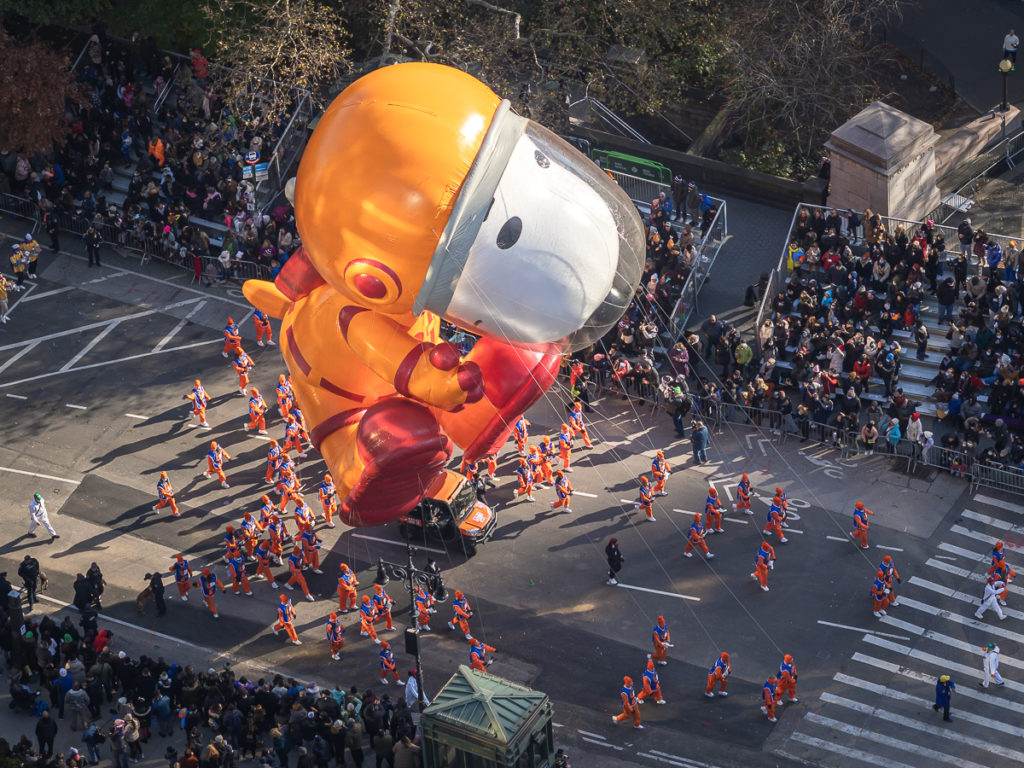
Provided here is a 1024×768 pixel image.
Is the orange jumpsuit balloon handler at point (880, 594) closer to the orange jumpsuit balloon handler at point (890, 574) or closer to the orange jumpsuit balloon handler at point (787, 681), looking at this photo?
the orange jumpsuit balloon handler at point (890, 574)

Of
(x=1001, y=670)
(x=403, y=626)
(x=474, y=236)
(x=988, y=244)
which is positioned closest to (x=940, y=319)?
(x=988, y=244)

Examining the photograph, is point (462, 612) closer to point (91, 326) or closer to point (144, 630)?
point (144, 630)

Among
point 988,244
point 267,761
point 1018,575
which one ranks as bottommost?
point 267,761

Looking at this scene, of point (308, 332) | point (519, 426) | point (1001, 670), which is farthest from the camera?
point (519, 426)

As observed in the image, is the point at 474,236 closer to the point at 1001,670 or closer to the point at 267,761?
the point at 267,761

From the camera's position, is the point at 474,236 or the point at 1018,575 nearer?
the point at 474,236

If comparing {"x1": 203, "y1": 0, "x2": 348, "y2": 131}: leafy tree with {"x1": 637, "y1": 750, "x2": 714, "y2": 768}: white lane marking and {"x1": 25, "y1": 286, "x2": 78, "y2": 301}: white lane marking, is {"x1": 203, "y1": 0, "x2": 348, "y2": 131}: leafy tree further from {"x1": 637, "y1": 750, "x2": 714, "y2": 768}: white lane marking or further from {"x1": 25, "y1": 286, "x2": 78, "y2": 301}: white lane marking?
{"x1": 637, "y1": 750, "x2": 714, "y2": 768}: white lane marking

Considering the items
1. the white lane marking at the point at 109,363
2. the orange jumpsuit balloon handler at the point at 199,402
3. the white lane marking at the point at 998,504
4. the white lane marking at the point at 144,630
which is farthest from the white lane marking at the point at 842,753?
the white lane marking at the point at 109,363

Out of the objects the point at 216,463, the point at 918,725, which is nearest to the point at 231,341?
the point at 216,463
